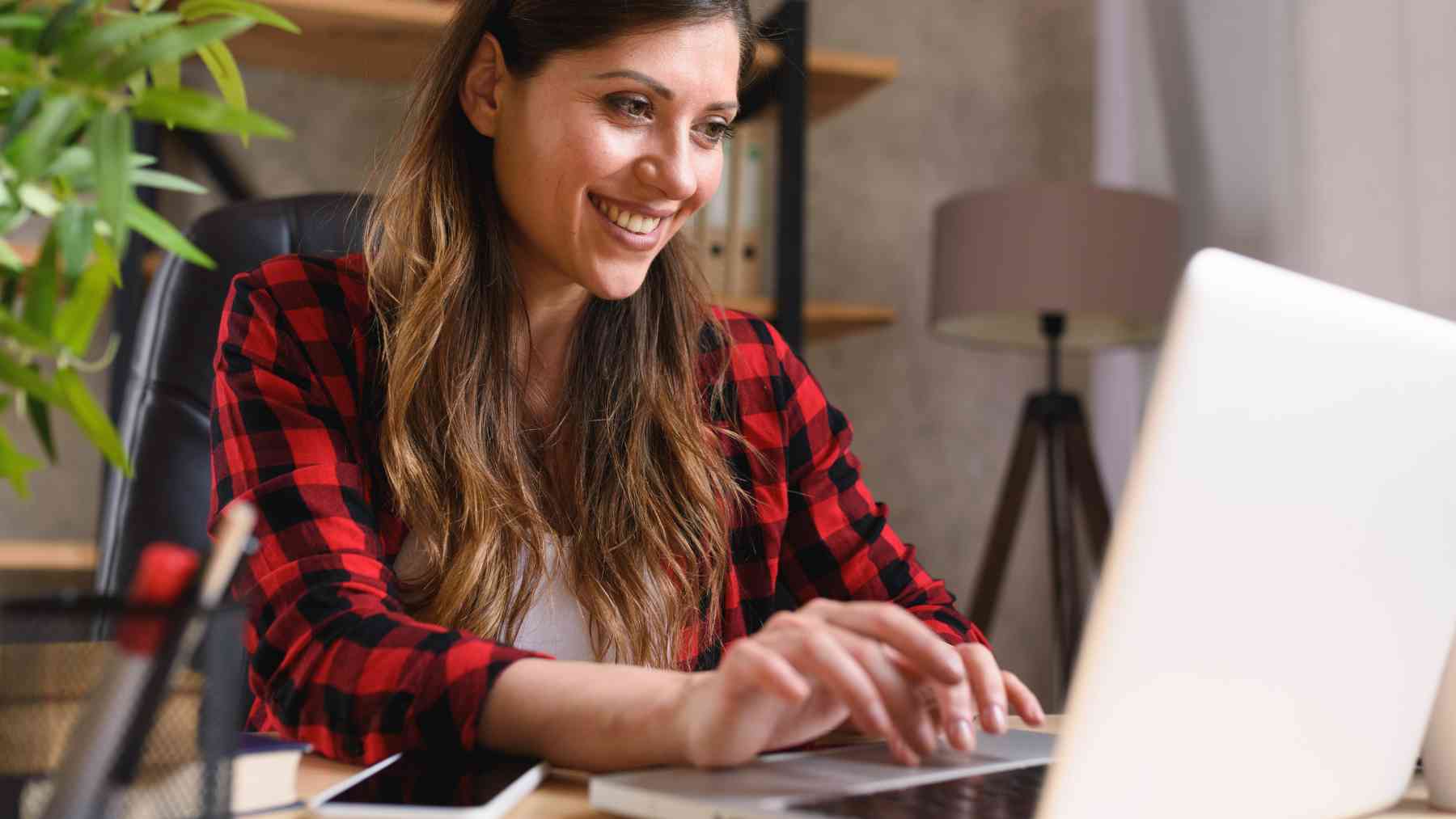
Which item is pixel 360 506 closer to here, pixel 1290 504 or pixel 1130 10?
pixel 1290 504

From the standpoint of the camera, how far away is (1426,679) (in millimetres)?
665

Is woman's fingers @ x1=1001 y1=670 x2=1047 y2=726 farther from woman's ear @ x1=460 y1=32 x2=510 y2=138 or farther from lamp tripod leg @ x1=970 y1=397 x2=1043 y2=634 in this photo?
lamp tripod leg @ x1=970 y1=397 x2=1043 y2=634

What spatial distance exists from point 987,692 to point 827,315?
1778 millimetres

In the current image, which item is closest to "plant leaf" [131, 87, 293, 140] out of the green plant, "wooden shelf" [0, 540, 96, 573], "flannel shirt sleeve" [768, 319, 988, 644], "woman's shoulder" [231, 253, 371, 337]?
the green plant

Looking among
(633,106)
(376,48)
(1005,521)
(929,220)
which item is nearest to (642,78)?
(633,106)

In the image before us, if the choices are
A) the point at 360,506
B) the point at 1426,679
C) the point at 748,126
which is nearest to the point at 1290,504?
the point at 1426,679

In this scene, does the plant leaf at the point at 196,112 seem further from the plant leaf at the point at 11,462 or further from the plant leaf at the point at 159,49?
the plant leaf at the point at 11,462

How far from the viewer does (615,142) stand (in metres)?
1.13

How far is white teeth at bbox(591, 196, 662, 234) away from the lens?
3.81 ft

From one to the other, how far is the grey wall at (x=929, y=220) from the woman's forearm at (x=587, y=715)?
220cm

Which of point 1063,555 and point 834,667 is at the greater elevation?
point 834,667

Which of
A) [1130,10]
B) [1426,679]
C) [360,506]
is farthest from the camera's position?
[1130,10]

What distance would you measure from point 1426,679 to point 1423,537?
9 centimetres

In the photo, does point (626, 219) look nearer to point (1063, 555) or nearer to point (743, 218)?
point (743, 218)
